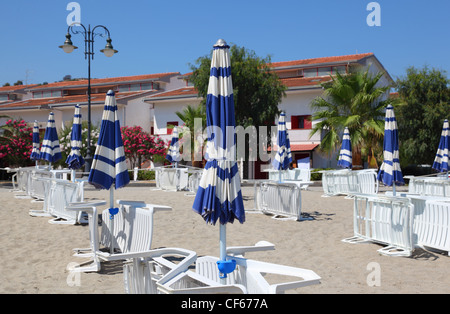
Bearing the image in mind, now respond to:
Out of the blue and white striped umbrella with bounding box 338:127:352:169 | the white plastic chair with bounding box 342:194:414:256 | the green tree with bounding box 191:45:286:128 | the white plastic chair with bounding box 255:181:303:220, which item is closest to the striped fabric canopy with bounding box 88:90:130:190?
the white plastic chair with bounding box 342:194:414:256

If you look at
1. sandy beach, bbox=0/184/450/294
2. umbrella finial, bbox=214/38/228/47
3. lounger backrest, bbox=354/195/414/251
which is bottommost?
sandy beach, bbox=0/184/450/294

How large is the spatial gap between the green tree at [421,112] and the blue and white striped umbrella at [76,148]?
2239 centimetres

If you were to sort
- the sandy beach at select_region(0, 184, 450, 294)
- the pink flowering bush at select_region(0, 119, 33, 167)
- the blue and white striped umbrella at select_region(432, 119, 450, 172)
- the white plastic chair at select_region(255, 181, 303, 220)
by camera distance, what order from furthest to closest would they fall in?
the pink flowering bush at select_region(0, 119, 33, 167) < the blue and white striped umbrella at select_region(432, 119, 450, 172) < the white plastic chair at select_region(255, 181, 303, 220) < the sandy beach at select_region(0, 184, 450, 294)

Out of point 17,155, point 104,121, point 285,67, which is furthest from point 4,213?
point 285,67

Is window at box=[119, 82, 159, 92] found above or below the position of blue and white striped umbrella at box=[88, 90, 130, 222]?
above

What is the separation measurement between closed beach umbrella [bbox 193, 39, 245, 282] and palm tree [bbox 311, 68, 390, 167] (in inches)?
822

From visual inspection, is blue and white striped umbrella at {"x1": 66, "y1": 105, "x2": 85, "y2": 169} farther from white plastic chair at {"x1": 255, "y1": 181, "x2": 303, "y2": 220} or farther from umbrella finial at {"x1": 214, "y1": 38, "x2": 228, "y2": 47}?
umbrella finial at {"x1": 214, "y1": 38, "x2": 228, "y2": 47}

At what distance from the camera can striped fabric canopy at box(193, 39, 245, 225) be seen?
4688 mm

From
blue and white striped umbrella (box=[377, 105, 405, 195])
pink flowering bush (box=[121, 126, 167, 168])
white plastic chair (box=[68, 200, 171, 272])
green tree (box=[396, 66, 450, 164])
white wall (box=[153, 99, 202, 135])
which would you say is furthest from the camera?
white wall (box=[153, 99, 202, 135])

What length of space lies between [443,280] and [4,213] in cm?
1069

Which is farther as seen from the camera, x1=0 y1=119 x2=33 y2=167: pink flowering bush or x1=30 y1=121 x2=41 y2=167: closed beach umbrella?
x1=0 y1=119 x2=33 y2=167: pink flowering bush

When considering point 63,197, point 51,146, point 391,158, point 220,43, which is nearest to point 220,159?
point 220,43

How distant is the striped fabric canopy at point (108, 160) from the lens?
736 centimetres
